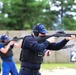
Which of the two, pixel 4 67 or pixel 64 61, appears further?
pixel 64 61

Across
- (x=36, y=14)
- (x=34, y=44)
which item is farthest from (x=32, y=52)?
(x=36, y=14)

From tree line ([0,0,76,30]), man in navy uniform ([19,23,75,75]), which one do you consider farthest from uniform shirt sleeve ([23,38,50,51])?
tree line ([0,0,76,30])

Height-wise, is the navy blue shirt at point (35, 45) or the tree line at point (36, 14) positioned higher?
the navy blue shirt at point (35, 45)

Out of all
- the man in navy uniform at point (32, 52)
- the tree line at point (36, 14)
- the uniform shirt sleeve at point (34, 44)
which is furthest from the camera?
the tree line at point (36, 14)

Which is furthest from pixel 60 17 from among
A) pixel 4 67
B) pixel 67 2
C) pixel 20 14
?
pixel 4 67

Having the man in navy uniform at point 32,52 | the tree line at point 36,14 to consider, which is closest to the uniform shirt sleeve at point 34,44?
the man in navy uniform at point 32,52

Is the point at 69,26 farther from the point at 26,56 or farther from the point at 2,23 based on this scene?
the point at 26,56

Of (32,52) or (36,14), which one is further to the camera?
(36,14)

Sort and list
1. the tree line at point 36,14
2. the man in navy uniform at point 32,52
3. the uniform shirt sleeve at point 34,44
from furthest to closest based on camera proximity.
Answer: the tree line at point 36,14 < the man in navy uniform at point 32,52 < the uniform shirt sleeve at point 34,44

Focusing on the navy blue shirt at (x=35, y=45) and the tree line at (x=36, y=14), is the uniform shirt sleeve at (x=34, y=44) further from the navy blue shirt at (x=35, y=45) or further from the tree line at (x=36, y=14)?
the tree line at (x=36, y=14)

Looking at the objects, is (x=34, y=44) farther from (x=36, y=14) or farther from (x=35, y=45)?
(x=36, y=14)

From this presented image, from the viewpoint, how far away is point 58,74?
16016mm

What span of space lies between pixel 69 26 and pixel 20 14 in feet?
13.7

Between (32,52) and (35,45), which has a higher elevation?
(35,45)
